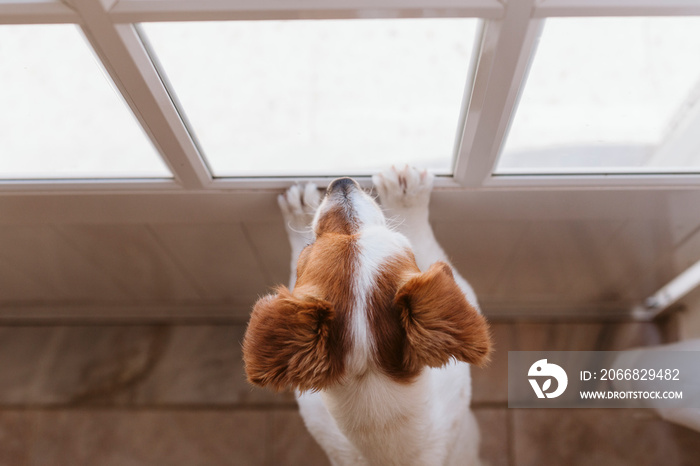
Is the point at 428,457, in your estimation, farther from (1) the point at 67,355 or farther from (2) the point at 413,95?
(1) the point at 67,355

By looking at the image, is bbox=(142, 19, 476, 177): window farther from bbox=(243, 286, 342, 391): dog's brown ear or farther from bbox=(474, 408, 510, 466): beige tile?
bbox=(474, 408, 510, 466): beige tile

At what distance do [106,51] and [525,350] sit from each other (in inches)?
56.3

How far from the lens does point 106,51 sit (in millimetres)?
703

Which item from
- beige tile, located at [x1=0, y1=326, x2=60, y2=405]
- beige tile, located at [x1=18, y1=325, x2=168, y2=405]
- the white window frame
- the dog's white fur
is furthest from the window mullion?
beige tile, located at [x1=0, y1=326, x2=60, y2=405]

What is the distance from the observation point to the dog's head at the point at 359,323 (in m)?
0.69

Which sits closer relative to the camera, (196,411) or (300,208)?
(300,208)

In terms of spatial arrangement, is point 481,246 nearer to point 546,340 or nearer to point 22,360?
point 546,340

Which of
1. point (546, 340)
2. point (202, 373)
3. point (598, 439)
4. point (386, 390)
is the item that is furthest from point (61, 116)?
point (598, 439)

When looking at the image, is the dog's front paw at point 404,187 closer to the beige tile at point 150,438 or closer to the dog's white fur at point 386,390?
the dog's white fur at point 386,390

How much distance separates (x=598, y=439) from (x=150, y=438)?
140cm

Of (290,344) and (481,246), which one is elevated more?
(481,246)

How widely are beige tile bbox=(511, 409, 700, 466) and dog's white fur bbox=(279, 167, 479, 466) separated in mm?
335

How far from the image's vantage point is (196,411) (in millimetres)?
1534

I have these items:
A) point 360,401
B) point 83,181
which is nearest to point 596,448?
point 360,401
